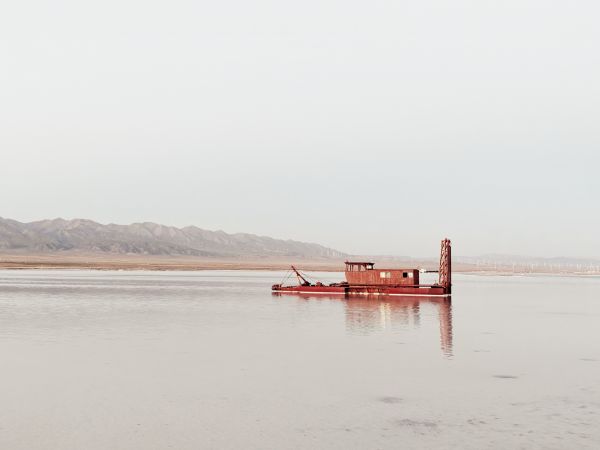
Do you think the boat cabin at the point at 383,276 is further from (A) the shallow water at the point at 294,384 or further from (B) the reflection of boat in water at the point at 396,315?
(A) the shallow water at the point at 294,384

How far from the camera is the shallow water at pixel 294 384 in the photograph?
59.7 feet

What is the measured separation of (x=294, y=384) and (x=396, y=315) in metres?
33.5

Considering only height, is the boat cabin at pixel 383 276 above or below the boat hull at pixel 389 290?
above

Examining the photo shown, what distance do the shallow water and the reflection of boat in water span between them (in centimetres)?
52

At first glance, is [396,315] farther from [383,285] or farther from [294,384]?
[294,384]

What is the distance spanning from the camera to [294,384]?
25.3m

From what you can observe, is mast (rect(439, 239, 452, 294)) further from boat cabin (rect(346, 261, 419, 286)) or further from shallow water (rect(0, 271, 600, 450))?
shallow water (rect(0, 271, 600, 450))

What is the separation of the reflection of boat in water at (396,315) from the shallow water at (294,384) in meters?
0.52

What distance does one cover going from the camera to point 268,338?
132ft

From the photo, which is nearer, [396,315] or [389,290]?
[396,315]

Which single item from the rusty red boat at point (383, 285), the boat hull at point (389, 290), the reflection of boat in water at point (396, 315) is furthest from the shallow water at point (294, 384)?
the rusty red boat at point (383, 285)

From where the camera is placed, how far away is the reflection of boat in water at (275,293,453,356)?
147 feet

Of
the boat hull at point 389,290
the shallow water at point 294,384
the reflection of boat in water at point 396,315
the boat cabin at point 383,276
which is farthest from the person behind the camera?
the boat cabin at point 383,276

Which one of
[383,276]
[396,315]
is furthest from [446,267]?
[396,315]
